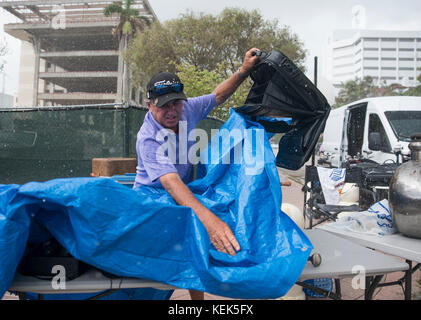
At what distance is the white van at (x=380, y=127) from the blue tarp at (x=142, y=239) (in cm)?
557

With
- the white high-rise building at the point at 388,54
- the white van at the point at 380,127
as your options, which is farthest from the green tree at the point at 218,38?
the white high-rise building at the point at 388,54

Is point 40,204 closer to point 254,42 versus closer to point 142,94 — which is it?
point 254,42

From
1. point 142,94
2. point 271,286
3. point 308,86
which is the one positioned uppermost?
point 142,94

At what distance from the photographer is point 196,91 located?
44.7 feet

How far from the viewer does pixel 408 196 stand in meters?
1.79

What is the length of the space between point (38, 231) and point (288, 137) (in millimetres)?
1578

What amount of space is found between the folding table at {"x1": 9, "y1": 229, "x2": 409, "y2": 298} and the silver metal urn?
0.28 meters

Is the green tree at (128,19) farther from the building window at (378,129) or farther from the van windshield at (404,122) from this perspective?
the van windshield at (404,122)

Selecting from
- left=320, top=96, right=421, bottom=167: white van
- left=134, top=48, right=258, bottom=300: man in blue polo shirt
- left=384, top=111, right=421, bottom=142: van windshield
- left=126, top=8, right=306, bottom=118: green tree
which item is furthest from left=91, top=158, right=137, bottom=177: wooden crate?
left=126, top=8, right=306, bottom=118: green tree

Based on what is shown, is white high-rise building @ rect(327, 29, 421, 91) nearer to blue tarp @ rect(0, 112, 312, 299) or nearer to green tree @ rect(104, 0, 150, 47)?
green tree @ rect(104, 0, 150, 47)

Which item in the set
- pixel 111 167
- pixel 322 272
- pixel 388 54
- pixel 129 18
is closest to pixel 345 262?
pixel 322 272

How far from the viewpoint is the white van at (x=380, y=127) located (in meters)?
7.11

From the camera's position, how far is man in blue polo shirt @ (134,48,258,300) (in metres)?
1.48
